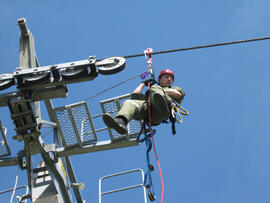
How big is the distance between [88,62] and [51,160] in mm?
2159

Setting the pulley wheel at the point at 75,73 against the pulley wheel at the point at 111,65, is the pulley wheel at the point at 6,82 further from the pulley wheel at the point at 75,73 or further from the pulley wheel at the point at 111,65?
the pulley wheel at the point at 111,65

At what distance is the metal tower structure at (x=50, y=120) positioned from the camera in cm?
734

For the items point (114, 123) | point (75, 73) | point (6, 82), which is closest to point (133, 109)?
point (114, 123)

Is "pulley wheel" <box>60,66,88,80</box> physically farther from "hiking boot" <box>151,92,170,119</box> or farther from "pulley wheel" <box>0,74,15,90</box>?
"hiking boot" <box>151,92,170,119</box>

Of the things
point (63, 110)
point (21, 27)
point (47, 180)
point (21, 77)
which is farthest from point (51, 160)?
point (21, 27)

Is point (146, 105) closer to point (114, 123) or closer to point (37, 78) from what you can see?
point (114, 123)

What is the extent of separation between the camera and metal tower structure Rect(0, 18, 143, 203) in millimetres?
7336

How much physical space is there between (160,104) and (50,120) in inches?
117

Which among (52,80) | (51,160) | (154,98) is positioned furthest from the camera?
(51,160)

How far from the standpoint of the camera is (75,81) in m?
7.33

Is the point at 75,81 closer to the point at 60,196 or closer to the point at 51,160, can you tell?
the point at 51,160

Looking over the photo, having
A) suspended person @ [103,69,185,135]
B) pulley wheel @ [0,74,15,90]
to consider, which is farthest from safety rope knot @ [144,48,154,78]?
pulley wheel @ [0,74,15,90]

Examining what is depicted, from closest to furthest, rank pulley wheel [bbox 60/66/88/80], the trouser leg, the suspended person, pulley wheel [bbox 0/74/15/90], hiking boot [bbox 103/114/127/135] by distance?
hiking boot [bbox 103/114/127/135] → the suspended person → the trouser leg → pulley wheel [bbox 60/66/88/80] → pulley wheel [bbox 0/74/15/90]

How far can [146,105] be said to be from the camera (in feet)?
23.9
